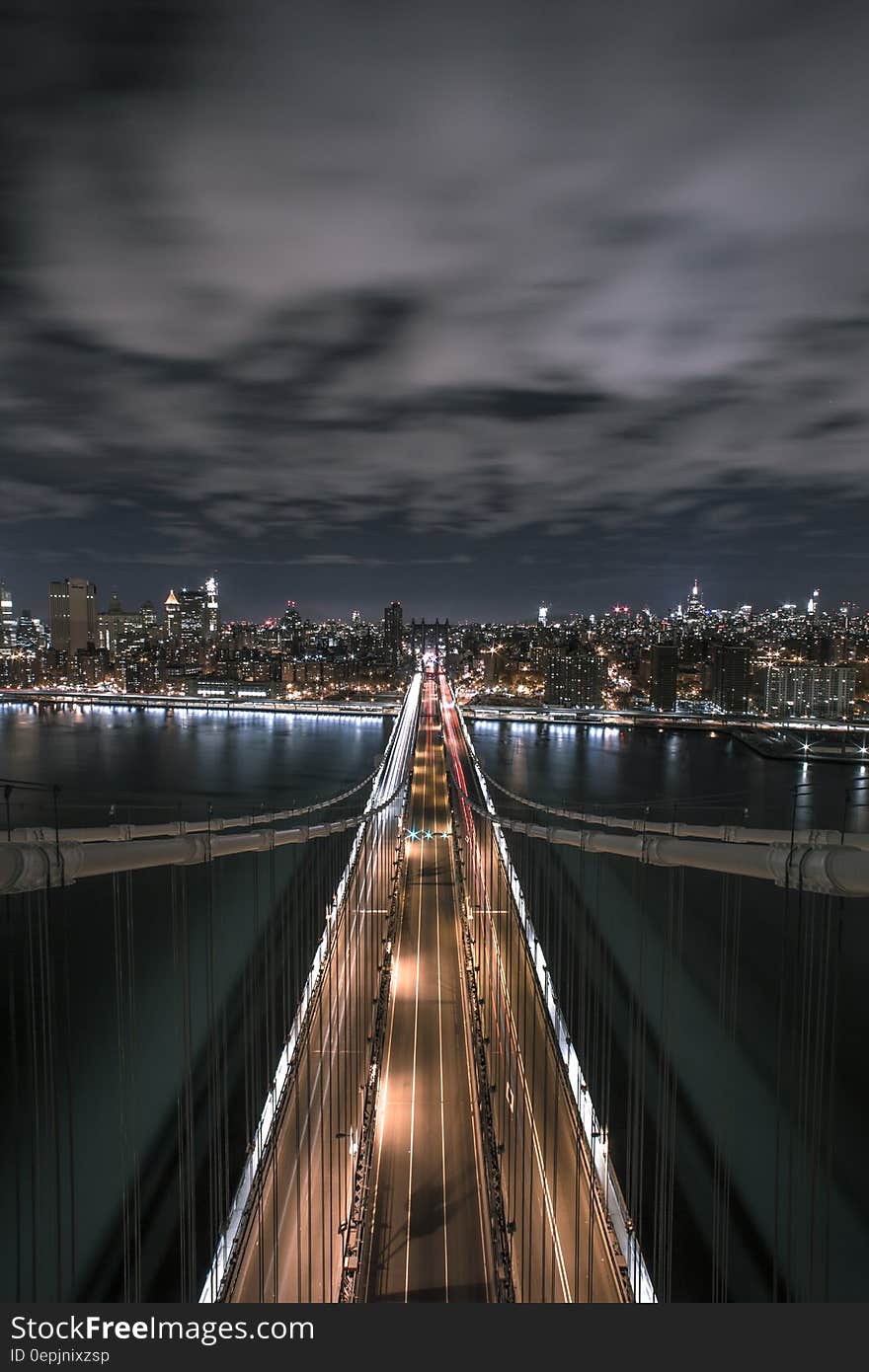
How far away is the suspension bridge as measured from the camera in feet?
7.16

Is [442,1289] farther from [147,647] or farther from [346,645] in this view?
[346,645]

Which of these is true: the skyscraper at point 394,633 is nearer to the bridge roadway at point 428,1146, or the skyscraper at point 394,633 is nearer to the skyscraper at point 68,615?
the skyscraper at point 68,615

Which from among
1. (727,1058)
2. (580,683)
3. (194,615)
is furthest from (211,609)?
(727,1058)

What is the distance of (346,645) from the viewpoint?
50.5 m

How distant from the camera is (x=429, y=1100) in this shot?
3.70 m

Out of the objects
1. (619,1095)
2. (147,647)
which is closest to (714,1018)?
(619,1095)

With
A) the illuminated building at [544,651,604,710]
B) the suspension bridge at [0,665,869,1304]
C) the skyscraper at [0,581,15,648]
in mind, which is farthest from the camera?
the skyscraper at [0,581,15,648]

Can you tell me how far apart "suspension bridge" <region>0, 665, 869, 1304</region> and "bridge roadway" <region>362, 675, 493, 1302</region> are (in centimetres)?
1

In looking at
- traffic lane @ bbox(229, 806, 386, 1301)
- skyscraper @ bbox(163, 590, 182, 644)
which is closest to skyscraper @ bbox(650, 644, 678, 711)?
traffic lane @ bbox(229, 806, 386, 1301)

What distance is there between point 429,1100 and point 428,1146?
1.12ft

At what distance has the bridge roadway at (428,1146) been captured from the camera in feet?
8.63

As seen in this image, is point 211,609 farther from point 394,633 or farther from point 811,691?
point 811,691

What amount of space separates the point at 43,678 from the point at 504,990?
117 feet

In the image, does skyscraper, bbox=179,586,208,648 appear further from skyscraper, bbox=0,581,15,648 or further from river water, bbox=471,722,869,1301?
river water, bbox=471,722,869,1301
